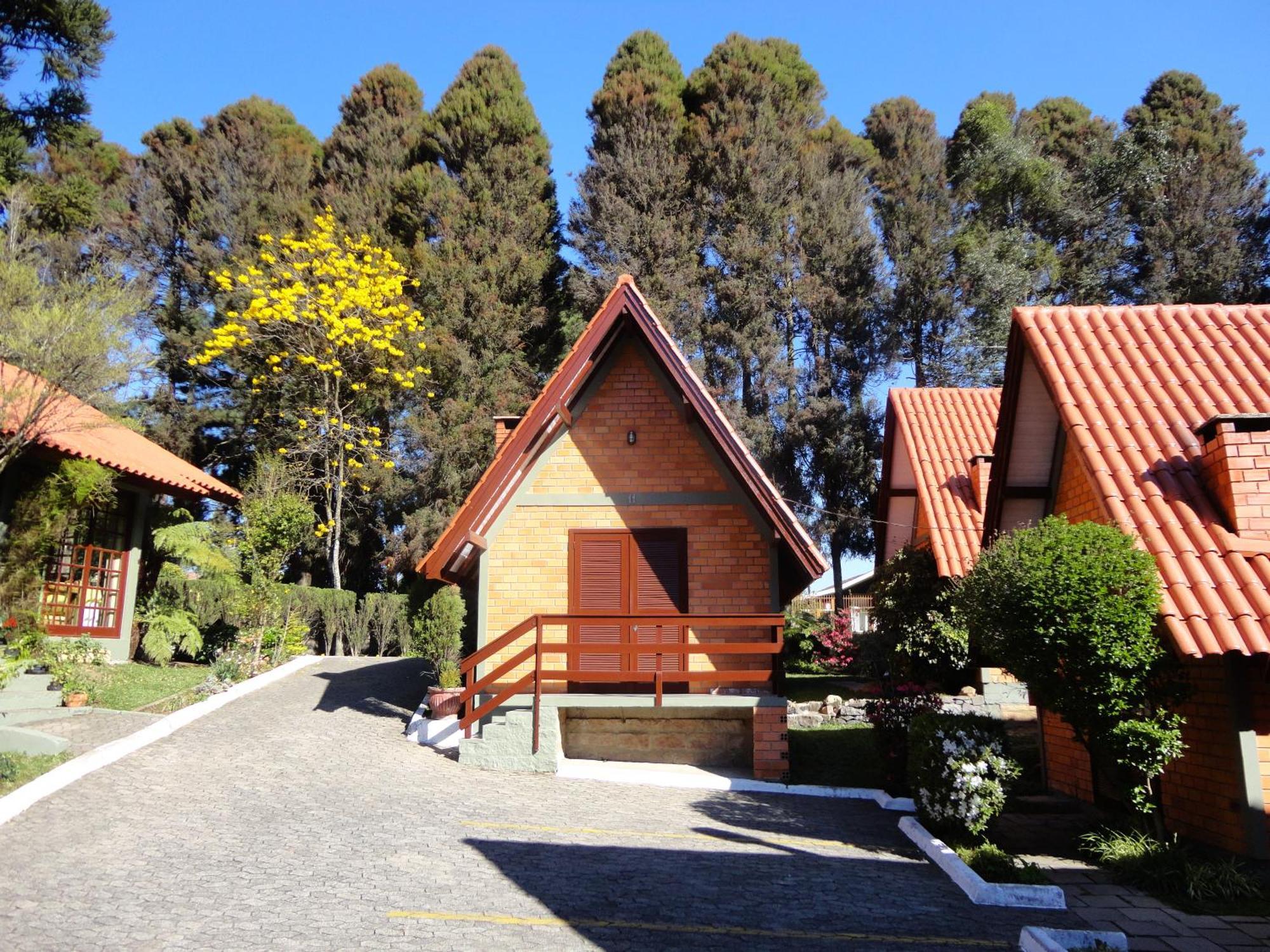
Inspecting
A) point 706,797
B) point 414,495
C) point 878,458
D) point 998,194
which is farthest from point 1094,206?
point 706,797

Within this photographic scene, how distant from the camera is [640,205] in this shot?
3262 centimetres

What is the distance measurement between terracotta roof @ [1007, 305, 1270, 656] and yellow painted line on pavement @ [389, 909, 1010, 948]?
298 centimetres

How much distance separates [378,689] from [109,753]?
6.89m

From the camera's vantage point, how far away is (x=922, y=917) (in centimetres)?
620

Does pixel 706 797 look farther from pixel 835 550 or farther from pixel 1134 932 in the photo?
pixel 835 550

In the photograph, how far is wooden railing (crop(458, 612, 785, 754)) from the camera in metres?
11.3

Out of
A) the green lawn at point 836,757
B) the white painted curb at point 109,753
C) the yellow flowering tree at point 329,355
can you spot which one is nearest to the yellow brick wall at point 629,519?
the green lawn at point 836,757

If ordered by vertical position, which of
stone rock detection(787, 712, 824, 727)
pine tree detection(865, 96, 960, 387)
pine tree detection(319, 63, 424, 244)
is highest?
pine tree detection(319, 63, 424, 244)

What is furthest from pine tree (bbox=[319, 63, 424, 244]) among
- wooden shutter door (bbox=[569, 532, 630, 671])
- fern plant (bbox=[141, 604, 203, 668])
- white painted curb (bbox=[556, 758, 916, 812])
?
white painted curb (bbox=[556, 758, 916, 812])

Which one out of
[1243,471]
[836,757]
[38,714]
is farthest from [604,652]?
[38,714]

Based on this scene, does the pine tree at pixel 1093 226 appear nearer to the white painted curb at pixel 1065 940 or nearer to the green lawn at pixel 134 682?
the white painted curb at pixel 1065 940

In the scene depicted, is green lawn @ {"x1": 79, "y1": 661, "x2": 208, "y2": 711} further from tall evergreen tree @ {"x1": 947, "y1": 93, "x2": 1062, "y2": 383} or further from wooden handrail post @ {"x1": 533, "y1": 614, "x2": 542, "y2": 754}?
tall evergreen tree @ {"x1": 947, "y1": 93, "x2": 1062, "y2": 383}

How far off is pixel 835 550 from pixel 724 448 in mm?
19595

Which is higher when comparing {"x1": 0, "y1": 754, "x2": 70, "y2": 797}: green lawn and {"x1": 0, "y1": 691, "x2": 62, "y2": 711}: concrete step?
{"x1": 0, "y1": 691, "x2": 62, "y2": 711}: concrete step
